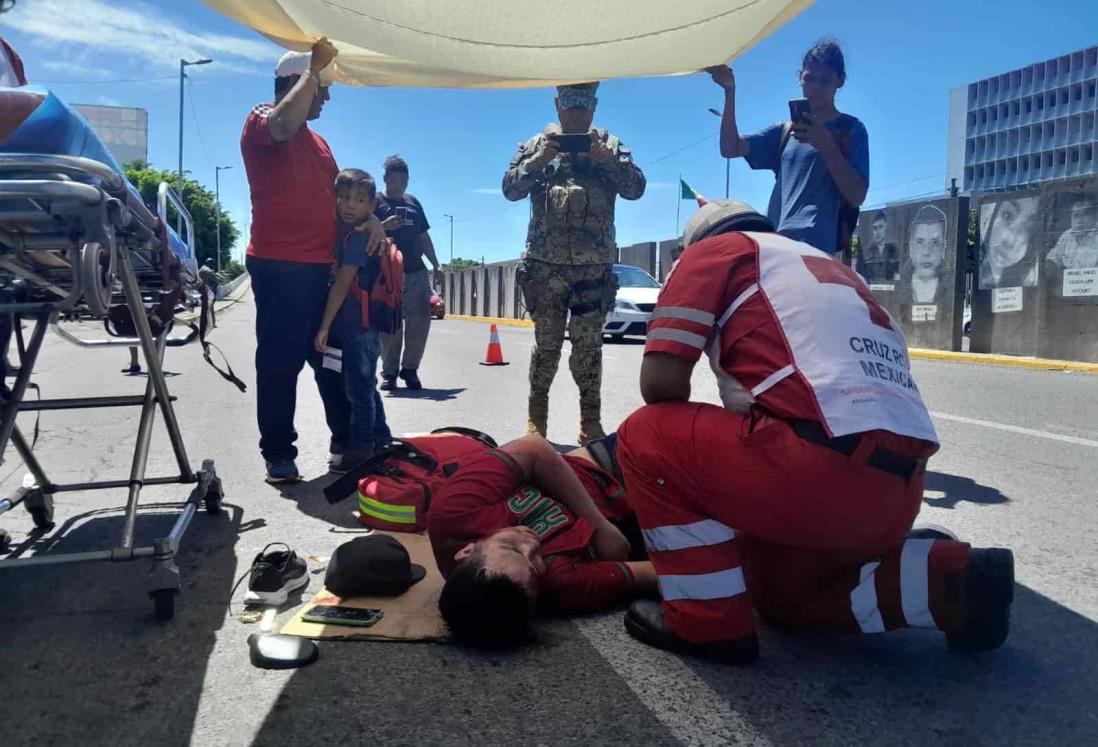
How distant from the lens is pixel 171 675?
7.02 ft

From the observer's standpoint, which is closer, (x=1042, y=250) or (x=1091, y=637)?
(x=1091, y=637)

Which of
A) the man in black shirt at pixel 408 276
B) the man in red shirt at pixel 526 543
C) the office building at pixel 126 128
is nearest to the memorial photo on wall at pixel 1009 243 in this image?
the man in black shirt at pixel 408 276

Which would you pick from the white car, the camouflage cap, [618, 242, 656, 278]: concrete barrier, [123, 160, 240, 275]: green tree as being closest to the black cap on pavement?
the camouflage cap

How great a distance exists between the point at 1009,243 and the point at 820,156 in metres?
9.65

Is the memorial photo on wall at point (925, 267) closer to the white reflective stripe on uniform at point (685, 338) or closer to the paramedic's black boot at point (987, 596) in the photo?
the paramedic's black boot at point (987, 596)

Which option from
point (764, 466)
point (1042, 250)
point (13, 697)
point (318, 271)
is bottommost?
point (13, 697)

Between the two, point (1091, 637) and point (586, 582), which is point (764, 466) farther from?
point (1091, 637)

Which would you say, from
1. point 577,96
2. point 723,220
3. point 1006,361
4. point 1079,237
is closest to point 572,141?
point 577,96

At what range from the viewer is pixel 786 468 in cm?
202

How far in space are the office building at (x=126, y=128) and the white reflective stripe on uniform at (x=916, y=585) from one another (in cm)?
8617

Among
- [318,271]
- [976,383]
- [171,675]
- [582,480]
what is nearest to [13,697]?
[171,675]

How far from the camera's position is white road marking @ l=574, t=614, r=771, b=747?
1.85m

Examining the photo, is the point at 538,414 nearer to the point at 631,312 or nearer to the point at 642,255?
the point at 631,312

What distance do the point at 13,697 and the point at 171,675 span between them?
35 cm
